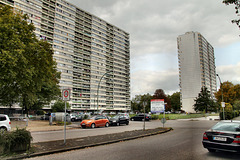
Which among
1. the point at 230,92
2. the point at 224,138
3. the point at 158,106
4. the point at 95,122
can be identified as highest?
the point at 230,92

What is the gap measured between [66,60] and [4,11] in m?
64.5

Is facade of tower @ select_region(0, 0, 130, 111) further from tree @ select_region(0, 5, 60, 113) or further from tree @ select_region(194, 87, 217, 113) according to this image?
tree @ select_region(194, 87, 217, 113)

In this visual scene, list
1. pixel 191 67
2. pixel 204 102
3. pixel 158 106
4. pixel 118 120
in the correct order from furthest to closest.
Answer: pixel 191 67 < pixel 204 102 < pixel 118 120 < pixel 158 106

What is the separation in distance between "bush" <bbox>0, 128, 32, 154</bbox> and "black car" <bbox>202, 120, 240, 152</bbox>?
7.35 meters

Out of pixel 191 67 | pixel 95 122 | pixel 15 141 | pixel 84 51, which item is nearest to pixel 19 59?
pixel 15 141

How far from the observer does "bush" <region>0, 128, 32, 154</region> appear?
7.52 metres

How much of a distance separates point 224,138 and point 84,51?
8853 cm

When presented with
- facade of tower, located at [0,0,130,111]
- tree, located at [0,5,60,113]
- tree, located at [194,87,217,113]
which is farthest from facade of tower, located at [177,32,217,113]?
tree, located at [0,5,60,113]

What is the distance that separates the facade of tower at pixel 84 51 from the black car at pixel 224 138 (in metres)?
54.3

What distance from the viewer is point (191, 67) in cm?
10131

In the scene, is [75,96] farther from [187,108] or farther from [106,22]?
[187,108]

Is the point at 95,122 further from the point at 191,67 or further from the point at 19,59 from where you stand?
the point at 191,67

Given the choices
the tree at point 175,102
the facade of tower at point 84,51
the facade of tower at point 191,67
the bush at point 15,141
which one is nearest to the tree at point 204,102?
the facade of tower at point 191,67

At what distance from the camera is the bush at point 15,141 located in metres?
7.52
